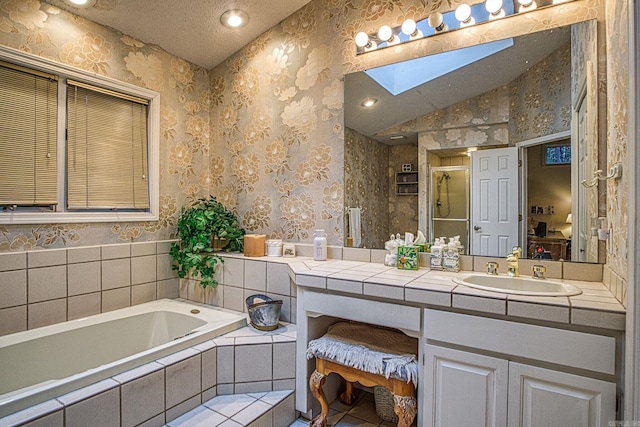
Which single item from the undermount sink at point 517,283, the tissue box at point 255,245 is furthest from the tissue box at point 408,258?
the tissue box at point 255,245

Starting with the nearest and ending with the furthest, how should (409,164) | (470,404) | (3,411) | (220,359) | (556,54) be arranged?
(3,411)
(470,404)
(556,54)
(220,359)
(409,164)

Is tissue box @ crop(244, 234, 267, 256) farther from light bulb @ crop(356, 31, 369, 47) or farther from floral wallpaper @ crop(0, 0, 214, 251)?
light bulb @ crop(356, 31, 369, 47)

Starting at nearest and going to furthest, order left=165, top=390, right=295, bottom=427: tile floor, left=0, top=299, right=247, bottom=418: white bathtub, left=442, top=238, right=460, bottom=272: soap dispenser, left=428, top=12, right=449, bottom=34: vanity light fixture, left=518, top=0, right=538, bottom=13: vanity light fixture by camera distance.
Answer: left=0, top=299, right=247, bottom=418: white bathtub, left=165, top=390, right=295, bottom=427: tile floor, left=518, top=0, right=538, bottom=13: vanity light fixture, left=442, top=238, right=460, bottom=272: soap dispenser, left=428, top=12, right=449, bottom=34: vanity light fixture

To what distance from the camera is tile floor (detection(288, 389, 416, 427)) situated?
1.89 meters


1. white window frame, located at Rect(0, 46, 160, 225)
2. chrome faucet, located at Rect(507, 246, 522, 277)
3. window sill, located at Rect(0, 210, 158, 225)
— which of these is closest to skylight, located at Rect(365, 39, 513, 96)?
chrome faucet, located at Rect(507, 246, 522, 277)

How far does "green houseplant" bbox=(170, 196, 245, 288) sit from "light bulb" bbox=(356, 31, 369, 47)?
1.60 metres

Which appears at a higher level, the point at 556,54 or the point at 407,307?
the point at 556,54

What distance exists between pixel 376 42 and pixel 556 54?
1.00m

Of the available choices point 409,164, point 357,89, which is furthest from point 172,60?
point 409,164

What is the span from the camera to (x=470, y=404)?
1367 millimetres

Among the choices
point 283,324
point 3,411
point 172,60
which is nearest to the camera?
point 3,411

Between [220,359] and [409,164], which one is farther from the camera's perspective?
[409,164]

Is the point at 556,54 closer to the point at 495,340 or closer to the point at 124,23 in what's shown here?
the point at 495,340

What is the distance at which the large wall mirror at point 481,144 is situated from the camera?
1651 mm
